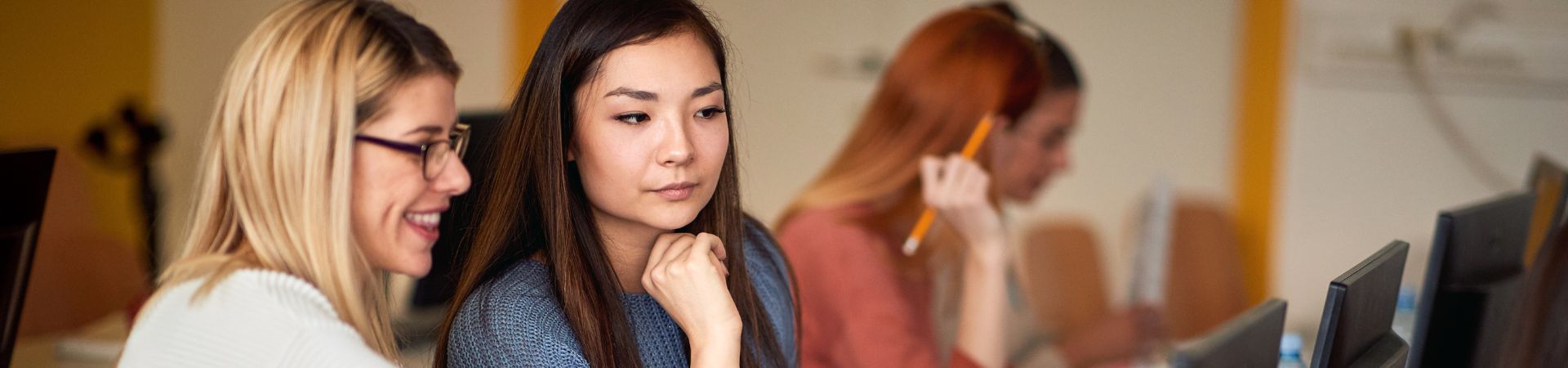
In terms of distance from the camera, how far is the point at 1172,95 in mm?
3242

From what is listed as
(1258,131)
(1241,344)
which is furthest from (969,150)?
(1258,131)

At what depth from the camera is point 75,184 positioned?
2.58 m

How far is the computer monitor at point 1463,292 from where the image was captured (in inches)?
45.8

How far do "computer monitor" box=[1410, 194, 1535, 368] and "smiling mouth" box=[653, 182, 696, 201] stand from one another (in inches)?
27.1

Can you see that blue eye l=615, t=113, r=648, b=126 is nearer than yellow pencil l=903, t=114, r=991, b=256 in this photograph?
Yes

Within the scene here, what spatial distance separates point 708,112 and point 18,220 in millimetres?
676

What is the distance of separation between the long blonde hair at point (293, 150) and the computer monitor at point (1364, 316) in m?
0.68

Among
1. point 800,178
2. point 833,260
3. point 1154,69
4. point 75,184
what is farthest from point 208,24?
point 1154,69

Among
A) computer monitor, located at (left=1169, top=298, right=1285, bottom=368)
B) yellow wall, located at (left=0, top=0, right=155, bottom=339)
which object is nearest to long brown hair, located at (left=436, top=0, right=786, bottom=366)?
computer monitor, located at (left=1169, top=298, right=1285, bottom=368)

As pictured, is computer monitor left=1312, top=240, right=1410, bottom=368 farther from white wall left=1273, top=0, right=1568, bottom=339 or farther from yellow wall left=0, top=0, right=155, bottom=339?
yellow wall left=0, top=0, right=155, bottom=339

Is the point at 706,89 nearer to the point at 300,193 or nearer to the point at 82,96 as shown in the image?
the point at 300,193

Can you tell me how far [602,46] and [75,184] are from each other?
1988mm

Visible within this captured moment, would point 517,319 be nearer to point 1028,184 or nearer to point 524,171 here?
point 524,171

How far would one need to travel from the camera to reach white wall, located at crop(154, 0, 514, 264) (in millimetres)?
3180
